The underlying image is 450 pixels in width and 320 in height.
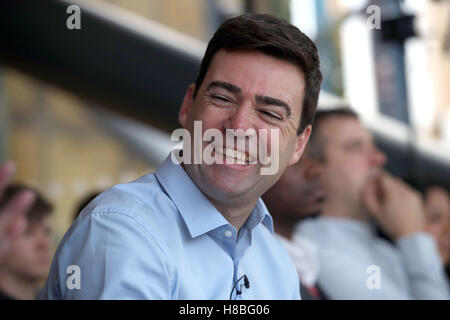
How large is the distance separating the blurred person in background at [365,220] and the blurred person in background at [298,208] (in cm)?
3

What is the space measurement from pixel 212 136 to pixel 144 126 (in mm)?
935

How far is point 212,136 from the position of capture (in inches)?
31.9

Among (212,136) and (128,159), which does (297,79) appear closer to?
(212,136)

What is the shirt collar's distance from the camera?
2.58ft

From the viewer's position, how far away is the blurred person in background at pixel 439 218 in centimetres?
190

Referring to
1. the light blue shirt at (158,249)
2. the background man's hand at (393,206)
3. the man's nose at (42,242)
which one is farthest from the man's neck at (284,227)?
the man's nose at (42,242)

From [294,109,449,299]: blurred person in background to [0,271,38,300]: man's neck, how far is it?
719mm

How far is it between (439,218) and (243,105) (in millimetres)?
1379

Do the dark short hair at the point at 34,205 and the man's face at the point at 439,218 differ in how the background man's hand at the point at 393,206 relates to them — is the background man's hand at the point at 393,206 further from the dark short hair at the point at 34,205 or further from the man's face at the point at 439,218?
the dark short hair at the point at 34,205

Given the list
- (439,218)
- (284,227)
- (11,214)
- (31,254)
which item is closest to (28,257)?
(31,254)

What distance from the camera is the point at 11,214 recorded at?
1503 millimetres

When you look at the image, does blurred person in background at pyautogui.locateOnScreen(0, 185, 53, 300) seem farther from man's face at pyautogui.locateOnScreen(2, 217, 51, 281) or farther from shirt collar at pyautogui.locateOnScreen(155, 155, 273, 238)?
shirt collar at pyautogui.locateOnScreen(155, 155, 273, 238)

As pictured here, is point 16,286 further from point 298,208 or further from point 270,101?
point 270,101
